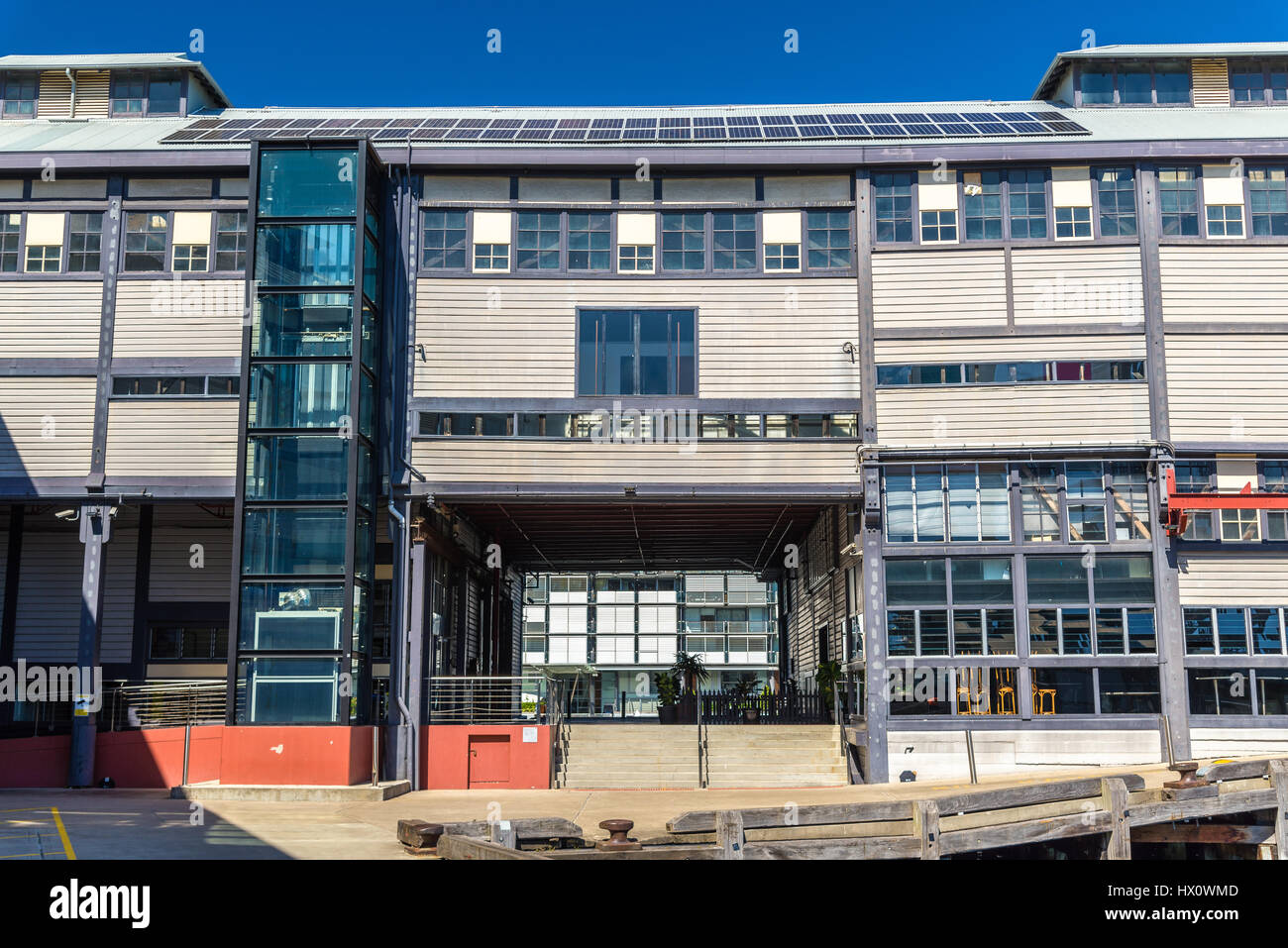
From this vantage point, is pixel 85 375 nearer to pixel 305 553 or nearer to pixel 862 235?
pixel 305 553

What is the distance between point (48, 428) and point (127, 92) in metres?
11.4

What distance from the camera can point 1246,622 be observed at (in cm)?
2583

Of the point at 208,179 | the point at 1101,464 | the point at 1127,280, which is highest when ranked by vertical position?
the point at 208,179

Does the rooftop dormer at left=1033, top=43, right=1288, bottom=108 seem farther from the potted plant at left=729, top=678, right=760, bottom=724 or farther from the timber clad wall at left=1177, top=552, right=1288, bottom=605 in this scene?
the potted plant at left=729, top=678, right=760, bottom=724

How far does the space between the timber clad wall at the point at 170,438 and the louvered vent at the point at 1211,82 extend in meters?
24.7

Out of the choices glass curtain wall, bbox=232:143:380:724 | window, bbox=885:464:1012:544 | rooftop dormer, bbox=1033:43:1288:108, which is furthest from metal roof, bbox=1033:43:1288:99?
glass curtain wall, bbox=232:143:380:724

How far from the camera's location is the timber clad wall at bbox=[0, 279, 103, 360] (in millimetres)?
27672

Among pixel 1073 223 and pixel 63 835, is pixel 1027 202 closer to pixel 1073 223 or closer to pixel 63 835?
pixel 1073 223

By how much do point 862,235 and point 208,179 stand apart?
1437cm

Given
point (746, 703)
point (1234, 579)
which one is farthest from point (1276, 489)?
point (746, 703)

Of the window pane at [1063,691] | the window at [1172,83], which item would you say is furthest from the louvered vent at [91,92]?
the window pane at [1063,691]

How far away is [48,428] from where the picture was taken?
27312mm
